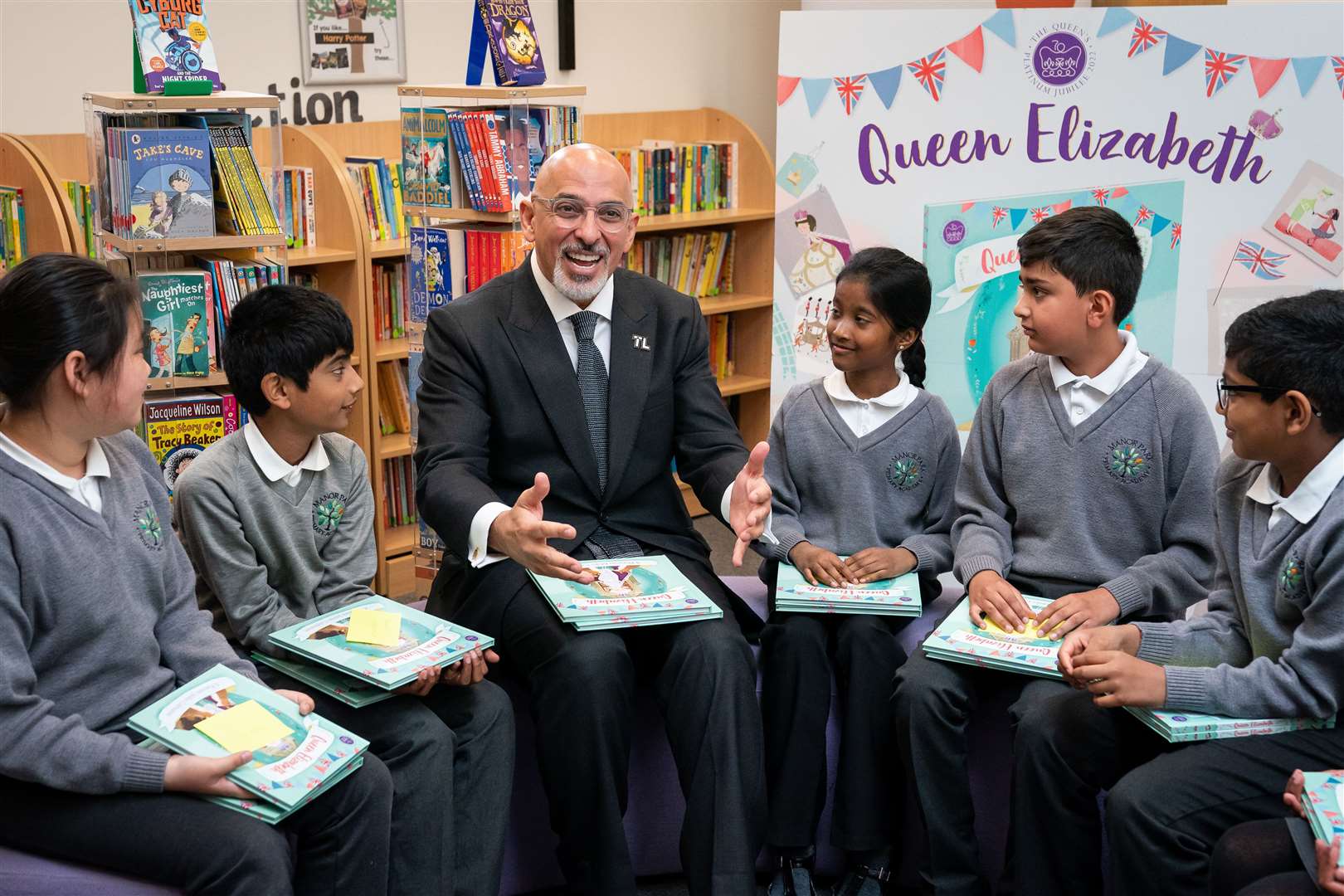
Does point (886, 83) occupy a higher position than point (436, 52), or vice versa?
point (436, 52)

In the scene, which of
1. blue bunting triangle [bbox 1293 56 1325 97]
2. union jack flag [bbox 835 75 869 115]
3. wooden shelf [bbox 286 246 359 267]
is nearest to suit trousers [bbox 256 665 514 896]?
wooden shelf [bbox 286 246 359 267]

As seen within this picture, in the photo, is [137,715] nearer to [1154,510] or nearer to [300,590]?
[300,590]

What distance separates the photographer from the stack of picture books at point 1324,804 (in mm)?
1714

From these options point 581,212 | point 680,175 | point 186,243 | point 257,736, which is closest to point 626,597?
point 257,736

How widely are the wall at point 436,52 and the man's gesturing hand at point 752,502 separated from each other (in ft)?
8.46

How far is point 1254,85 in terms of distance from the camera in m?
3.37

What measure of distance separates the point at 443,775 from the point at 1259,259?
2507 mm

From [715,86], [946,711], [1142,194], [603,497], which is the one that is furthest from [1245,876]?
[715,86]

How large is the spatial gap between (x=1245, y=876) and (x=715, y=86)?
14.4ft

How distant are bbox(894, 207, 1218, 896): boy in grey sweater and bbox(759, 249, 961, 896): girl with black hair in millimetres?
94

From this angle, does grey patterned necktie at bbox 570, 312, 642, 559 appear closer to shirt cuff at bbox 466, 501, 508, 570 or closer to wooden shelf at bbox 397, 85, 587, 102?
shirt cuff at bbox 466, 501, 508, 570

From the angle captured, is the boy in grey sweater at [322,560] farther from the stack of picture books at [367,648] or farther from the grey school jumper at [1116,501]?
the grey school jumper at [1116,501]

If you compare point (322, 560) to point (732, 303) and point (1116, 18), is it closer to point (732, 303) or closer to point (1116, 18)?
point (1116, 18)

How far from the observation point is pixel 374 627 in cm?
219
